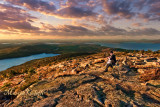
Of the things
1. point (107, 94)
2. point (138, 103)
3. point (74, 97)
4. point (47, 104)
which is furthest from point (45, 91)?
point (138, 103)

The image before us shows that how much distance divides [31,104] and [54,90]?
219 cm

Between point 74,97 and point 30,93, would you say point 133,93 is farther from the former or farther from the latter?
point 30,93

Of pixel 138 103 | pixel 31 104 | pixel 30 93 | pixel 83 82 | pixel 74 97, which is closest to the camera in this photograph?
pixel 138 103

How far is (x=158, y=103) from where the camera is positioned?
6.18m

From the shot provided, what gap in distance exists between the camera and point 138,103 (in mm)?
5945

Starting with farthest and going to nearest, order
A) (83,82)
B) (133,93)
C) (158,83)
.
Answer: (83,82) < (158,83) < (133,93)

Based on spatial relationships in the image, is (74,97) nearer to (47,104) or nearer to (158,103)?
(47,104)

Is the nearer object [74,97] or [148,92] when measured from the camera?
[74,97]

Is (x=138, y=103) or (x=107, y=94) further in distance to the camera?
(x=107, y=94)

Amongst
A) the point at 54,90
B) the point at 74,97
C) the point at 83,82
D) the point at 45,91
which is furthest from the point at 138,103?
the point at 45,91

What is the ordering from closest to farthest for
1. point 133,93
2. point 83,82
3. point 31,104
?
point 31,104 → point 133,93 → point 83,82

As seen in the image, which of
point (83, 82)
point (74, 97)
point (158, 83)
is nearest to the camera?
point (74, 97)

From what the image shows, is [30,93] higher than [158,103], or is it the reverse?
[158,103]

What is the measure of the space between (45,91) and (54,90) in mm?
831
